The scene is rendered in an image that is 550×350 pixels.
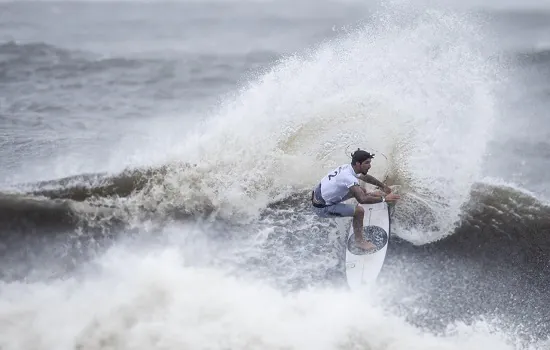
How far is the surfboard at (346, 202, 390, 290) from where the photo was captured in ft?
24.8

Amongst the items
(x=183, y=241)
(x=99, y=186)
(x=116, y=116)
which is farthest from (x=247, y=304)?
(x=116, y=116)

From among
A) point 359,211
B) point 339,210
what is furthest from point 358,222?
point 339,210

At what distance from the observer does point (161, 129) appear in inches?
538

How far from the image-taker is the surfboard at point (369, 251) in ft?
24.8

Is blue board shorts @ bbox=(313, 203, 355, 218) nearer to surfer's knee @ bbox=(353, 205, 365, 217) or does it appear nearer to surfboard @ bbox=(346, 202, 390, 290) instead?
surfer's knee @ bbox=(353, 205, 365, 217)

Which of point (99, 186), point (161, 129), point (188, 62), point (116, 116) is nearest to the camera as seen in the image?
point (99, 186)

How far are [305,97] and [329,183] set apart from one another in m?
3.36

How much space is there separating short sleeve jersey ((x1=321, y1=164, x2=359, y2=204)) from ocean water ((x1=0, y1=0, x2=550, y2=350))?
81cm

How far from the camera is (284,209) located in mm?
9266

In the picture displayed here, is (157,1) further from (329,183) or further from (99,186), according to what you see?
(329,183)

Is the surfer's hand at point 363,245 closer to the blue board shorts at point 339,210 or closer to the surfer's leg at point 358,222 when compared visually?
the surfer's leg at point 358,222

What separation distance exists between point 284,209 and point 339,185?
1.61 m

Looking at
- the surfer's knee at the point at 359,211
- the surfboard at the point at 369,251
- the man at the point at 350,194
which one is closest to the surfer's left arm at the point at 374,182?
the man at the point at 350,194

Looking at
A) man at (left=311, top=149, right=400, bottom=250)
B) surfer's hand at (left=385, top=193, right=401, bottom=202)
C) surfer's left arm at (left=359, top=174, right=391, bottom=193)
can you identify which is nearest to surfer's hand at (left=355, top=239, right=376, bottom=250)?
man at (left=311, top=149, right=400, bottom=250)
